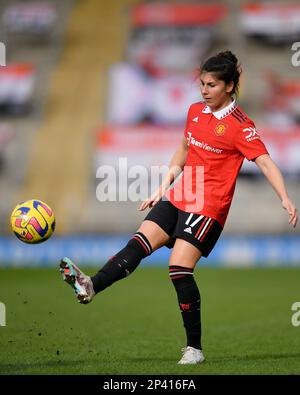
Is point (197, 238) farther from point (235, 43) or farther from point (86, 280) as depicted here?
point (235, 43)

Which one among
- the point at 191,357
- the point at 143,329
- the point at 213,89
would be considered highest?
the point at 213,89

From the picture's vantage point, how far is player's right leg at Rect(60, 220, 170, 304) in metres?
6.25

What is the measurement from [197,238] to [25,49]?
25059 millimetres

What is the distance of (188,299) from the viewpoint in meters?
6.69

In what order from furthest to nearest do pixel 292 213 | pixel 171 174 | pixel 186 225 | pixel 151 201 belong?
pixel 171 174 → pixel 151 201 → pixel 186 225 → pixel 292 213

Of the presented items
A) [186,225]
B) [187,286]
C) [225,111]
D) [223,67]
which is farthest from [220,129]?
[187,286]

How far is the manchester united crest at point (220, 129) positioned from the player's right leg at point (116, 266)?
0.92 metres

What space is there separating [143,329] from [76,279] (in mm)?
3155

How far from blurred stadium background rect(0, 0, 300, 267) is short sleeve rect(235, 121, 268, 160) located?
14701mm

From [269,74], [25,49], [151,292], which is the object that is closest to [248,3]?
[269,74]

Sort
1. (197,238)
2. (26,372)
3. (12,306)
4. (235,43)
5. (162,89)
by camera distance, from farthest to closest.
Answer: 1. (235,43)
2. (162,89)
3. (12,306)
4. (197,238)
5. (26,372)

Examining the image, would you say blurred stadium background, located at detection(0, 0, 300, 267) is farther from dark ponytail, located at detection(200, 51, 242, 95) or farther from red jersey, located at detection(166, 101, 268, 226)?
dark ponytail, located at detection(200, 51, 242, 95)

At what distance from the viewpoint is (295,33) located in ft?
94.1

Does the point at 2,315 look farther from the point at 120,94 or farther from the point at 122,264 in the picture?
the point at 120,94
